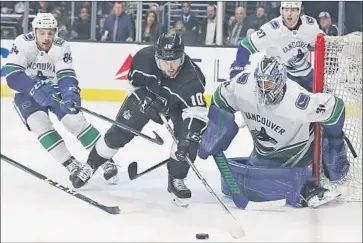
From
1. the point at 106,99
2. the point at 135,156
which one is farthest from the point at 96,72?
the point at 135,156

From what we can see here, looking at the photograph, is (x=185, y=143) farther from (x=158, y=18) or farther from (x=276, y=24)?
(x=158, y=18)

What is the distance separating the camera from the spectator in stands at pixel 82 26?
7.39 m

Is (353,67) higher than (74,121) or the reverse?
higher

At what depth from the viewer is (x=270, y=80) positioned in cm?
335

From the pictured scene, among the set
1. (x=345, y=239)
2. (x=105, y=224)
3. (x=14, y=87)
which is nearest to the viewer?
(x=345, y=239)

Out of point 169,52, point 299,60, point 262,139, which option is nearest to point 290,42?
point 299,60

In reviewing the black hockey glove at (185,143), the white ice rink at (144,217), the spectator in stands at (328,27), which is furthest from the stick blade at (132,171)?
the spectator in stands at (328,27)

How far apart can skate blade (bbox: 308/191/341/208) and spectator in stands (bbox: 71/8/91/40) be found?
166 inches

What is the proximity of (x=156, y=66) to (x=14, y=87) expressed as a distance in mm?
804

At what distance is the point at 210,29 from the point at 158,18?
20.5 inches

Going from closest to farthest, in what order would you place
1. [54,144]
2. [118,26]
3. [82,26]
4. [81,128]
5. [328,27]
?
[54,144], [81,128], [328,27], [118,26], [82,26]

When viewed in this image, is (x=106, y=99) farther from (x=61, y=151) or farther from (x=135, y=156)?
(x=61, y=151)

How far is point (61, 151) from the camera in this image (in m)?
4.08

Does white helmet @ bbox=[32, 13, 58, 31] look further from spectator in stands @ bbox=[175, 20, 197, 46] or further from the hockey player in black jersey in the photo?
spectator in stands @ bbox=[175, 20, 197, 46]
